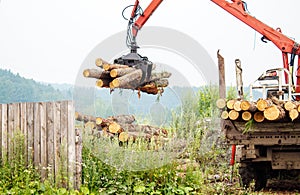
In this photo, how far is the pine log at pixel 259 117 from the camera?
7.38 meters

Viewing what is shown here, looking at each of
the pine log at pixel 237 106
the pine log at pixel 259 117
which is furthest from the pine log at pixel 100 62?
the pine log at pixel 259 117

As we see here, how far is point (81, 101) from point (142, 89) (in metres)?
1.29

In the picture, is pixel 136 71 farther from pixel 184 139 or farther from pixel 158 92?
pixel 184 139

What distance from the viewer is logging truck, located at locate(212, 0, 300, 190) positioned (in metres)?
7.30

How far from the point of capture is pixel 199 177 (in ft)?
25.2

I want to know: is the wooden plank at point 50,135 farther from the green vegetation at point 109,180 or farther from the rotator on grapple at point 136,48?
the rotator on grapple at point 136,48

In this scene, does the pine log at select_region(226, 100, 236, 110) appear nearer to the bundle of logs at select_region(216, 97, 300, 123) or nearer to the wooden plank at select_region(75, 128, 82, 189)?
the bundle of logs at select_region(216, 97, 300, 123)

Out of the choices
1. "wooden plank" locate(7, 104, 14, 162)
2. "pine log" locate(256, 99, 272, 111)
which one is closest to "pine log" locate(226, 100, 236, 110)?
"pine log" locate(256, 99, 272, 111)

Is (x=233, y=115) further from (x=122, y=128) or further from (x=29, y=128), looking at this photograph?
(x=29, y=128)

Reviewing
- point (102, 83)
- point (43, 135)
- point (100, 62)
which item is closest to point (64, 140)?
point (43, 135)

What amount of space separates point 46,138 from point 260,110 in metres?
2.92

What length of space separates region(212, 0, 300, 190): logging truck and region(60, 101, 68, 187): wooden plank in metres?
2.07

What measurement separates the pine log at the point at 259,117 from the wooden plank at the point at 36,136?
296cm

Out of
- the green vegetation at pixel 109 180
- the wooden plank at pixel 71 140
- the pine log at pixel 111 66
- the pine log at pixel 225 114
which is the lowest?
the green vegetation at pixel 109 180
